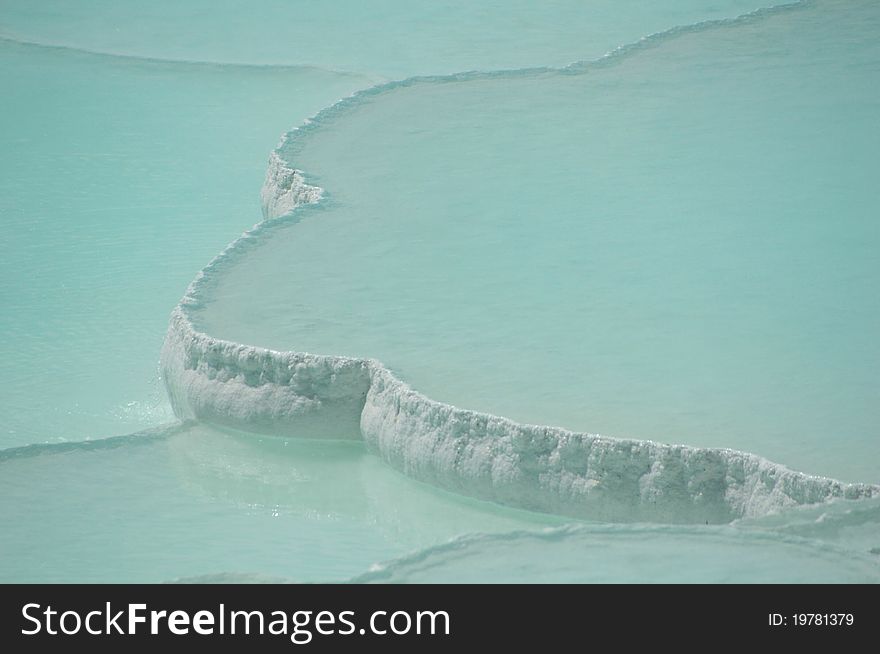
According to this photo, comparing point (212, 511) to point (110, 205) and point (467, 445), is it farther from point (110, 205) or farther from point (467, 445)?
point (110, 205)

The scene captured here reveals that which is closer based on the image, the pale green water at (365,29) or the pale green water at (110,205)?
the pale green water at (110,205)

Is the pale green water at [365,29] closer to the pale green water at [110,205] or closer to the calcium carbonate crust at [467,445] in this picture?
the pale green water at [110,205]

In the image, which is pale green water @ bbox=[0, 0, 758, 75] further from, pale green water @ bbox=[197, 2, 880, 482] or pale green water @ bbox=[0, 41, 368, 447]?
pale green water @ bbox=[197, 2, 880, 482]

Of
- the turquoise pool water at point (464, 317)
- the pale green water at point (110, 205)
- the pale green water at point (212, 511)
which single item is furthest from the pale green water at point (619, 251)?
the pale green water at point (110, 205)

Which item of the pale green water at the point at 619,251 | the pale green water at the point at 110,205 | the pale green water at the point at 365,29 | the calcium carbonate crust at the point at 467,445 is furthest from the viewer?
the pale green water at the point at 365,29

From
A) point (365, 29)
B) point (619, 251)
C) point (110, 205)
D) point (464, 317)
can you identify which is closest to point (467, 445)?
point (464, 317)

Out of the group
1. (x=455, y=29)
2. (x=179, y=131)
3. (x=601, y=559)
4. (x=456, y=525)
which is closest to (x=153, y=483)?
(x=456, y=525)

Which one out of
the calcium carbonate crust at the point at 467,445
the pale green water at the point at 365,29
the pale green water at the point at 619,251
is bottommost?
the calcium carbonate crust at the point at 467,445
